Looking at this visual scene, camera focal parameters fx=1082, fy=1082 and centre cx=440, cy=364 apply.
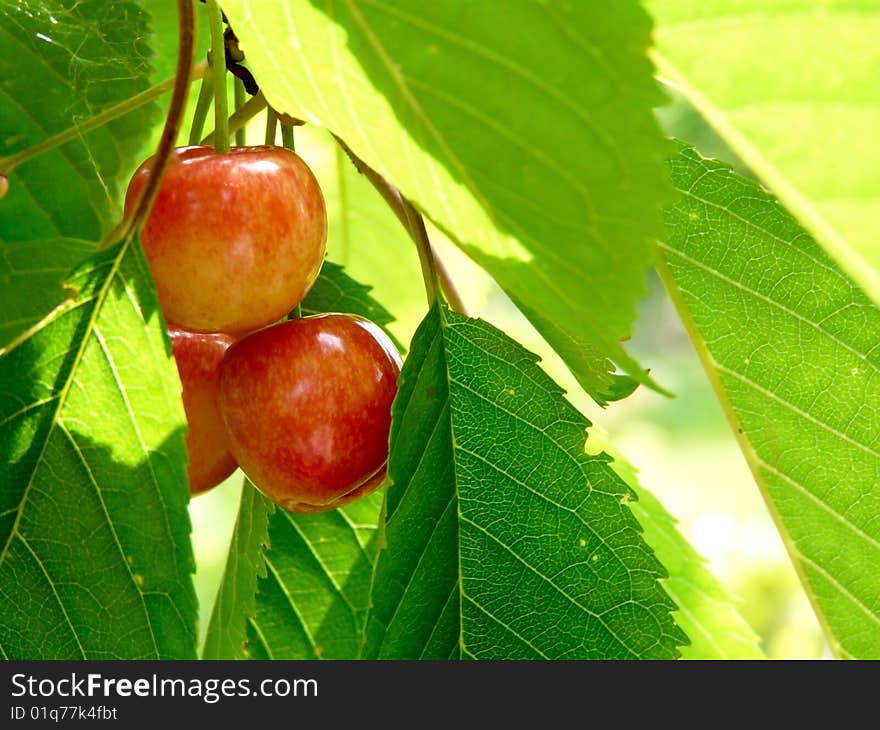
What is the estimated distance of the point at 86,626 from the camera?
0.77m

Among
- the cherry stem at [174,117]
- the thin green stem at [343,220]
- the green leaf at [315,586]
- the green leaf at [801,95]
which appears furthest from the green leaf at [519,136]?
the thin green stem at [343,220]

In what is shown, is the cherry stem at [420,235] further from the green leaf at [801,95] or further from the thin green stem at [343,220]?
the thin green stem at [343,220]

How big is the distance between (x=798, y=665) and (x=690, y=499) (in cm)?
569

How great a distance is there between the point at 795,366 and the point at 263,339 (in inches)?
16.9

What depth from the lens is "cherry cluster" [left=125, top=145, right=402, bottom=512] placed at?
2.40 feet

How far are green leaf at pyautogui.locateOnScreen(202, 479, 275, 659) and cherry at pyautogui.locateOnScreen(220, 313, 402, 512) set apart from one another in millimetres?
98

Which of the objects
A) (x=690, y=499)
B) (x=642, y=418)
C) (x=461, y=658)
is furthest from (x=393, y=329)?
(x=642, y=418)

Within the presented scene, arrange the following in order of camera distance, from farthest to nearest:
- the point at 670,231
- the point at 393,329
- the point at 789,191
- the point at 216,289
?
the point at 393,329
the point at 670,231
the point at 216,289
the point at 789,191

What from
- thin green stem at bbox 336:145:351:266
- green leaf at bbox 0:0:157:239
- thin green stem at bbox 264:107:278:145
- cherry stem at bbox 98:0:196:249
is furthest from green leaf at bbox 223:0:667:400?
thin green stem at bbox 336:145:351:266

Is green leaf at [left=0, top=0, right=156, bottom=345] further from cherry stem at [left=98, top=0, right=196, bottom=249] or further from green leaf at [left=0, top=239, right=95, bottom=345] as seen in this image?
cherry stem at [left=98, top=0, right=196, bottom=249]

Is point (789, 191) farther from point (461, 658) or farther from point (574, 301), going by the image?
point (461, 658)

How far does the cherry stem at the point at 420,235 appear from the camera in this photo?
0.84 metres

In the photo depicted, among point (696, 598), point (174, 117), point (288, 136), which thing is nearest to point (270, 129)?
point (288, 136)

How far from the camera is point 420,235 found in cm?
85
